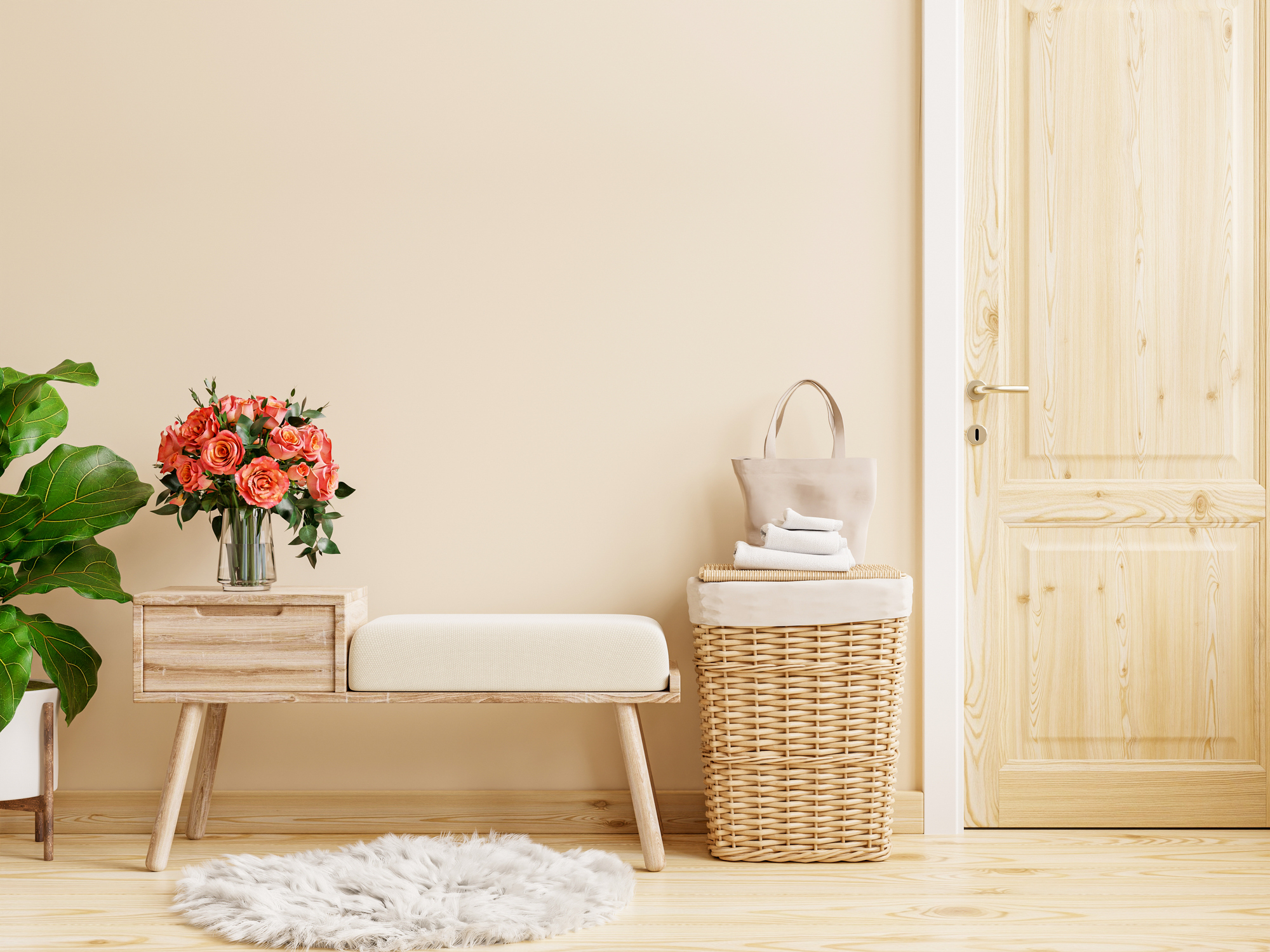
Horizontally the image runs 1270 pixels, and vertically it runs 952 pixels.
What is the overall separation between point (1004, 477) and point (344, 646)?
142 centimetres

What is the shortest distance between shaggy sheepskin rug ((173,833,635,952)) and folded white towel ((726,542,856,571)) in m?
0.60

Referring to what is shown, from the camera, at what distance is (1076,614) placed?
2.10 m

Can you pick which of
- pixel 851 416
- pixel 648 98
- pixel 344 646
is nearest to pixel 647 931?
pixel 344 646

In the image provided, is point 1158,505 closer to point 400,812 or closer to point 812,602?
point 812,602

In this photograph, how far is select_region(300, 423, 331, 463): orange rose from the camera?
5.98ft

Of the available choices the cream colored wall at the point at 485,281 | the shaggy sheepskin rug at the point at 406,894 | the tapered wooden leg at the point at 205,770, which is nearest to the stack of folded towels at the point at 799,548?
the cream colored wall at the point at 485,281

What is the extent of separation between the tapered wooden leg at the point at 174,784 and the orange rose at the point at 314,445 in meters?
0.49

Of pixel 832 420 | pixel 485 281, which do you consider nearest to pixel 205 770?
pixel 485 281

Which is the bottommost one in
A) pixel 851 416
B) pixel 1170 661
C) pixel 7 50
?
pixel 1170 661

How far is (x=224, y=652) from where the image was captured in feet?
5.71

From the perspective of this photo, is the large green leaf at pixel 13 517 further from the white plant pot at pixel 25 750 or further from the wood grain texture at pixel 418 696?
the wood grain texture at pixel 418 696

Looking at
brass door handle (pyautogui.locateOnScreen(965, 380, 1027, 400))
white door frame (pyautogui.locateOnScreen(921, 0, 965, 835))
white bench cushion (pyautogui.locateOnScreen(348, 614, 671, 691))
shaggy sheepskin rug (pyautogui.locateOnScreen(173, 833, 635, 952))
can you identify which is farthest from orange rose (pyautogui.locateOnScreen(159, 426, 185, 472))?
brass door handle (pyautogui.locateOnScreen(965, 380, 1027, 400))

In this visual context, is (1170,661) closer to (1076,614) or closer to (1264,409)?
(1076,614)

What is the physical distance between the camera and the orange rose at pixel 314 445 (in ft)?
5.98
